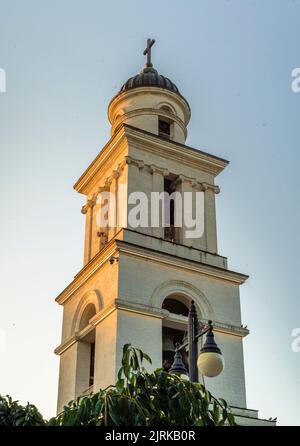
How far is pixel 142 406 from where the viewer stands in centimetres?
1216

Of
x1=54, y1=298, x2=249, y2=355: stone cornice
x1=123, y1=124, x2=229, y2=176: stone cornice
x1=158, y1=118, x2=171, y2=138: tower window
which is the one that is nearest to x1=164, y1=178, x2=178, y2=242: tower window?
x1=123, y1=124, x2=229, y2=176: stone cornice

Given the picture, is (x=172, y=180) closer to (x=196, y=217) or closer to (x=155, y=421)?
(x=196, y=217)

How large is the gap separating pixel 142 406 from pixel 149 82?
2011 cm

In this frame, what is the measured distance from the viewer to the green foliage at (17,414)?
13141mm

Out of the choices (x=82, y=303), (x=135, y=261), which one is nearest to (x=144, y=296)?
(x=135, y=261)

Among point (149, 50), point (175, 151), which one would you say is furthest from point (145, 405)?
point (149, 50)

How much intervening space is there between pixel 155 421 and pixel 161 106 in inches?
761

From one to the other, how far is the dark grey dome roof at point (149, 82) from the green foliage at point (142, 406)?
749 inches

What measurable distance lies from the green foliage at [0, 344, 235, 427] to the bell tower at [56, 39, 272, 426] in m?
10.1

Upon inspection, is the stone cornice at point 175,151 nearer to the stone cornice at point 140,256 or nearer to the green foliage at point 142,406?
the stone cornice at point 140,256

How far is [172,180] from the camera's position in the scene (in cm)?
2842

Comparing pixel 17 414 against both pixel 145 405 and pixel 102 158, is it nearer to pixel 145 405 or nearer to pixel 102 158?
pixel 145 405

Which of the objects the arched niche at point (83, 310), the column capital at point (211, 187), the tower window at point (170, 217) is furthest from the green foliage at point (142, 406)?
the column capital at point (211, 187)

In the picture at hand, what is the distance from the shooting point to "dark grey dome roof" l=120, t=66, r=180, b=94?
99.7ft
